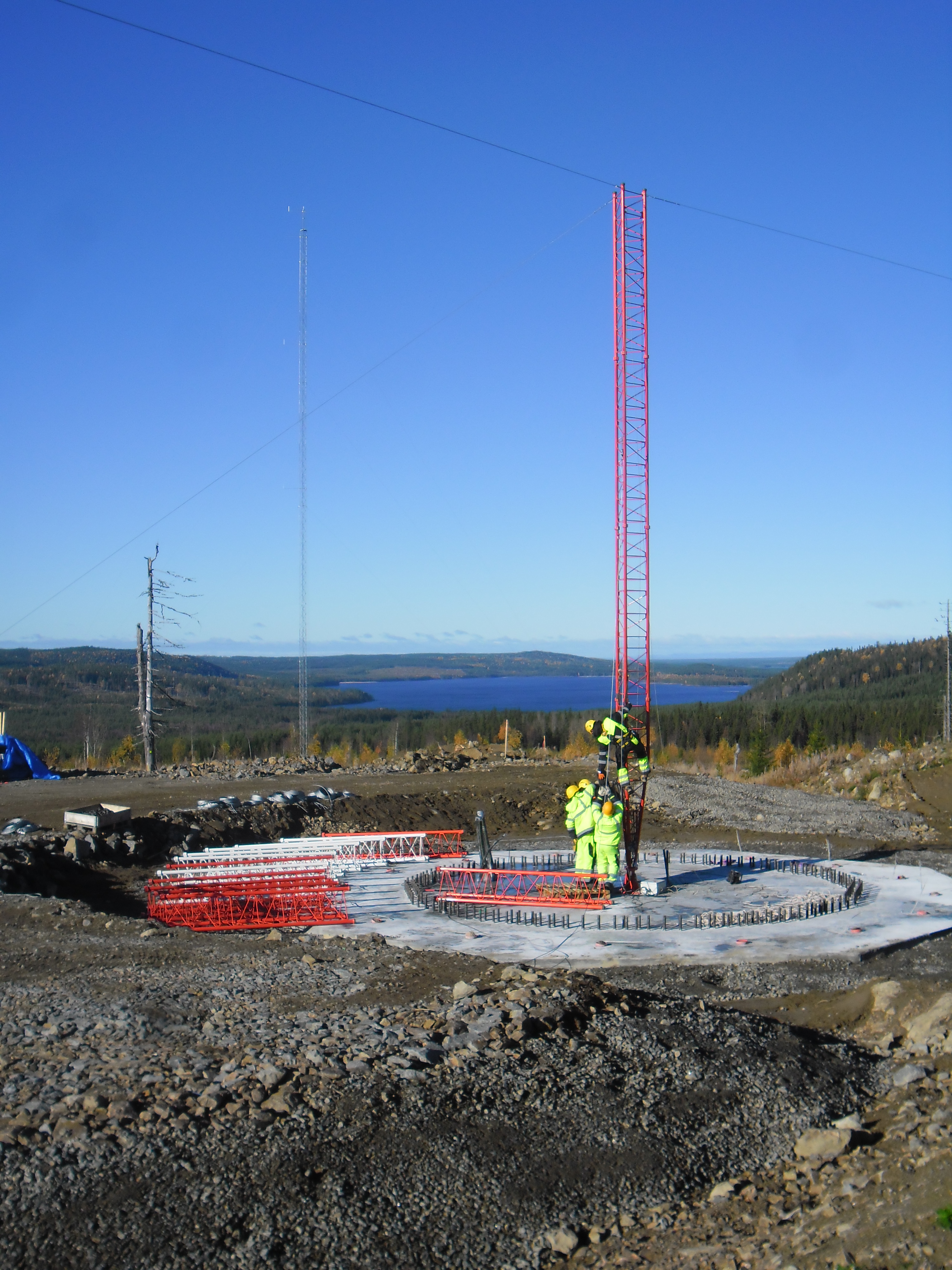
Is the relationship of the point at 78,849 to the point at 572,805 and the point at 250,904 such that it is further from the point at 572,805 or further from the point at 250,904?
the point at 572,805

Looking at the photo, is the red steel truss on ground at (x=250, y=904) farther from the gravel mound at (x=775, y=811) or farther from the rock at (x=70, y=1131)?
the gravel mound at (x=775, y=811)

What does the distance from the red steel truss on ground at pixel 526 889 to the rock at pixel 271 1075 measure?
10.9 meters

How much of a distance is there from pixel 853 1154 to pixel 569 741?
84.0m

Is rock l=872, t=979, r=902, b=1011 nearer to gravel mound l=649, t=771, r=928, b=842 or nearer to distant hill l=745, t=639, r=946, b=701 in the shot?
gravel mound l=649, t=771, r=928, b=842

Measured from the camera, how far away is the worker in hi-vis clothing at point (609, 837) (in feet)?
74.0

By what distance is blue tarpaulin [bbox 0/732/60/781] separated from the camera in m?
42.8

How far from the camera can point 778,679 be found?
167m

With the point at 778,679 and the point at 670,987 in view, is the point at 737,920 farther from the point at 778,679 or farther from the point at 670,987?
the point at 778,679

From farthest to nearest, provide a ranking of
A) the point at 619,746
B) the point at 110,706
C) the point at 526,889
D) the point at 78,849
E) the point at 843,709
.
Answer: the point at 110,706 → the point at 843,709 → the point at 78,849 → the point at 526,889 → the point at 619,746

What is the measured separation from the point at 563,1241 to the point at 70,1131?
4.95 m

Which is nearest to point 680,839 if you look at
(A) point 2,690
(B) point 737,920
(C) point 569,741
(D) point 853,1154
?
(B) point 737,920

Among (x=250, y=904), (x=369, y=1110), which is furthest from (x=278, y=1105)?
(x=250, y=904)

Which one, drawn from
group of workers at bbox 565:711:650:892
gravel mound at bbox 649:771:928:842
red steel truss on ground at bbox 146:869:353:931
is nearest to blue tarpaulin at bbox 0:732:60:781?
red steel truss on ground at bbox 146:869:353:931

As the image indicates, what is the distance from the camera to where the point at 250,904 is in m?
21.7
